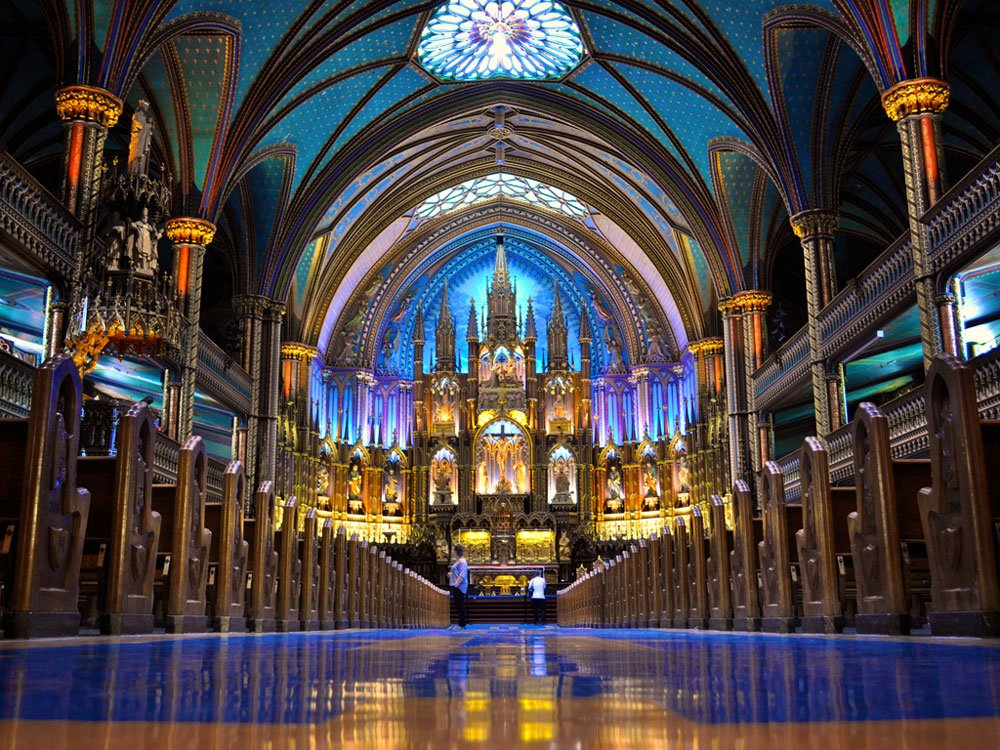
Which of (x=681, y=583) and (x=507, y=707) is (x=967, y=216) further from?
(x=507, y=707)

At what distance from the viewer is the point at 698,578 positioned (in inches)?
443

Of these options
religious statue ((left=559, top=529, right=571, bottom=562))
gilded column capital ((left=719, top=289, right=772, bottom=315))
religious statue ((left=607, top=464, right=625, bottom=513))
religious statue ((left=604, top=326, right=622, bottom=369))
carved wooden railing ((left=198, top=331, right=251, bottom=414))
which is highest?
religious statue ((left=604, top=326, right=622, bottom=369))

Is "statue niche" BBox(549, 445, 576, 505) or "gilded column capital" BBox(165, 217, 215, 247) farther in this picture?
"statue niche" BBox(549, 445, 576, 505)

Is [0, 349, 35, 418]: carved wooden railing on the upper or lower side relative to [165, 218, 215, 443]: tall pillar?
lower

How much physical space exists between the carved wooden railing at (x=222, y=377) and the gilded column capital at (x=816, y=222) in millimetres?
11702

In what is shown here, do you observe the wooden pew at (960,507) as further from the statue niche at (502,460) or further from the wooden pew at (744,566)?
the statue niche at (502,460)

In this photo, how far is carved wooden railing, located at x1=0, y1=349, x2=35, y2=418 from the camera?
38.6 feet

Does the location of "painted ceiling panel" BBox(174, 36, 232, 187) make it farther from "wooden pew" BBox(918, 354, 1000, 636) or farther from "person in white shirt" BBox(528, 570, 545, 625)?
"wooden pew" BBox(918, 354, 1000, 636)

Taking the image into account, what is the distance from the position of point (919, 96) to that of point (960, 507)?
35.1ft

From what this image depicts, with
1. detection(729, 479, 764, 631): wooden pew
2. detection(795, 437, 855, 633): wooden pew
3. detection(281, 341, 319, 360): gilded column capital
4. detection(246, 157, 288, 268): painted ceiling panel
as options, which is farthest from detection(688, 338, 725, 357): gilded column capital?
detection(795, 437, 855, 633): wooden pew

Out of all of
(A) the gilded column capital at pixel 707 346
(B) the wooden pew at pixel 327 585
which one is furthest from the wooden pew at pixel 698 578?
(A) the gilded column capital at pixel 707 346

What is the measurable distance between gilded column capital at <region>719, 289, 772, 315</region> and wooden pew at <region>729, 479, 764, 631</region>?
540 inches

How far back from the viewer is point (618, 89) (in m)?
23.0

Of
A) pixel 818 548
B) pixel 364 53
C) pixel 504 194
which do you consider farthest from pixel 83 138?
pixel 504 194
